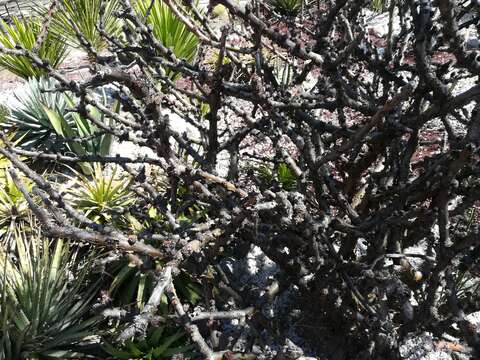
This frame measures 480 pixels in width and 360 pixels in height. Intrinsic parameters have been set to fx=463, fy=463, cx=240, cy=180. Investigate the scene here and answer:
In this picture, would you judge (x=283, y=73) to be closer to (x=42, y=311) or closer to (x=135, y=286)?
(x=135, y=286)

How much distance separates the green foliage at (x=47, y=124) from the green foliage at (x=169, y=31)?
4.06ft

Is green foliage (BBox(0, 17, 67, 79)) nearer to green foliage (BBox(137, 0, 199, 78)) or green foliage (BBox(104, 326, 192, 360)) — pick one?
green foliage (BBox(137, 0, 199, 78))

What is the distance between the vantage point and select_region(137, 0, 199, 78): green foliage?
502 centimetres

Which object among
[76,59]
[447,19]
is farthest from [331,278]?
[76,59]

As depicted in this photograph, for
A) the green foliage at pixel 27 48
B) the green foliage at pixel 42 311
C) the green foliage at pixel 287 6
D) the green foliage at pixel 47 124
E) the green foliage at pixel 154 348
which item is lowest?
the green foliage at pixel 154 348

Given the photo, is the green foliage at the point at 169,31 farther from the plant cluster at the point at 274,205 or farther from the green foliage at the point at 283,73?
the plant cluster at the point at 274,205

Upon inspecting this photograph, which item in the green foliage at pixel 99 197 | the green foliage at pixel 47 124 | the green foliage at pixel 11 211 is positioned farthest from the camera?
the green foliage at pixel 47 124

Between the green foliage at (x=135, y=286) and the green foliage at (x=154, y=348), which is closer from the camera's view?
the green foliage at (x=154, y=348)

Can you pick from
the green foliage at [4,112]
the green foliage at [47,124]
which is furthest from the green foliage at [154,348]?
the green foliage at [4,112]

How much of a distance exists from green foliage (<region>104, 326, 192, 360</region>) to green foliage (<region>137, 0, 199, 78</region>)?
3.28 metres

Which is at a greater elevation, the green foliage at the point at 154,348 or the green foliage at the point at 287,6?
the green foliage at the point at 287,6

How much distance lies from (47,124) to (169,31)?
1.74m

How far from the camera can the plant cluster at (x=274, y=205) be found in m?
1.07

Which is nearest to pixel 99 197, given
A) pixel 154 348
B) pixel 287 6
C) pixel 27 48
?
pixel 154 348
